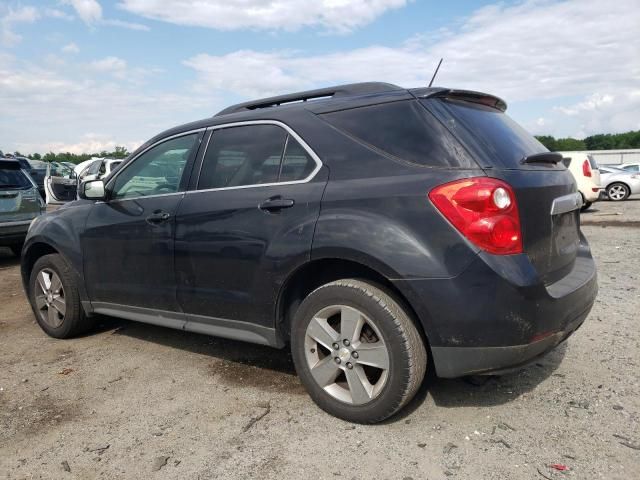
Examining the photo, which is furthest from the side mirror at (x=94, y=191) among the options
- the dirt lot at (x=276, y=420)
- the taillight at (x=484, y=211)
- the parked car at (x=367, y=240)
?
the taillight at (x=484, y=211)

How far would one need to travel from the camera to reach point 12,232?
8.55 meters

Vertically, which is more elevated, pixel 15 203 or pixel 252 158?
pixel 252 158

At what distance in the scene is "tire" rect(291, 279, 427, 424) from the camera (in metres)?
2.78

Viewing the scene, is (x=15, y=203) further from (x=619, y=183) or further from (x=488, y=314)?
(x=619, y=183)

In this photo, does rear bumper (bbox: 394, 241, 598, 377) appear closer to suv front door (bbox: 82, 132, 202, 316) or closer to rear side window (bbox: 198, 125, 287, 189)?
rear side window (bbox: 198, 125, 287, 189)

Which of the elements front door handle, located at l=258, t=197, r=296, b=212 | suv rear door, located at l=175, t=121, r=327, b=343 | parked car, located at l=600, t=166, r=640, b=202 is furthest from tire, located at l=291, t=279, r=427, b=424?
parked car, located at l=600, t=166, r=640, b=202

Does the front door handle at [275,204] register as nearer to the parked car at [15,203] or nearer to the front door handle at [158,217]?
the front door handle at [158,217]

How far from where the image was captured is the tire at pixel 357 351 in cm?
278

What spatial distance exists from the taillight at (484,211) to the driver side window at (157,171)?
2.05 metres

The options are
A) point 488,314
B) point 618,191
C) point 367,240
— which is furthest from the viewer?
point 618,191

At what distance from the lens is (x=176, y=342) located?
15.0ft

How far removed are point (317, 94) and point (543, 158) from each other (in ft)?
4.87

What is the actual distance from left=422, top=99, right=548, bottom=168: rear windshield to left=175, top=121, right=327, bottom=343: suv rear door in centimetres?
77

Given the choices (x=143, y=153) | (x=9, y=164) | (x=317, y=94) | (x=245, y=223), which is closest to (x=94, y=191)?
(x=143, y=153)
